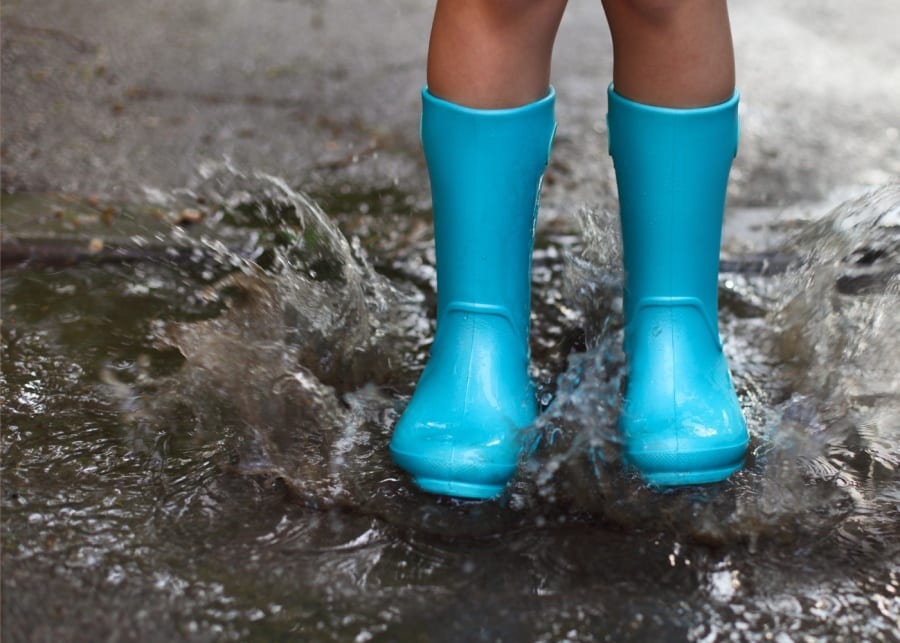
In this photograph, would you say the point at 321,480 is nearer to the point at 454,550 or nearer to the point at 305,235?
the point at 454,550

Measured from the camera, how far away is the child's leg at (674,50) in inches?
44.8

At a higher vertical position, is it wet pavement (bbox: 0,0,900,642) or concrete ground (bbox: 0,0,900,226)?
concrete ground (bbox: 0,0,900,226)

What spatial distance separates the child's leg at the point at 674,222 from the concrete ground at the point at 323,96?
0.77 m

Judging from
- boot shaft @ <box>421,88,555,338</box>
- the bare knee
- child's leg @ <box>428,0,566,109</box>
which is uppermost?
the bare knee

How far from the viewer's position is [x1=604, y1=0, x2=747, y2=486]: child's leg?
1.16 m

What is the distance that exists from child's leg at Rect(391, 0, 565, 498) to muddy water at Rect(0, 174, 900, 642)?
0.16ft

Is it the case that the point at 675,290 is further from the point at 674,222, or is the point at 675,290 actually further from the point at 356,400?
the point at 356,400

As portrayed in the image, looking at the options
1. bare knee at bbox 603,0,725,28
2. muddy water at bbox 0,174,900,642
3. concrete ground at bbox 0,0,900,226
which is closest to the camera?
muddy water at bbox 0,174,900,642

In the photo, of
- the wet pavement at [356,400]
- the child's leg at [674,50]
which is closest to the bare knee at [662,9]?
the child's leg at [674,50]

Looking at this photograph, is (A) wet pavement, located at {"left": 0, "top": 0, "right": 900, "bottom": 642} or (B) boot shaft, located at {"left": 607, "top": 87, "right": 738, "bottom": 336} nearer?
(A) wet pavement, located at {"left": 0, "top": 0, "right": 900, "bottom": 642}

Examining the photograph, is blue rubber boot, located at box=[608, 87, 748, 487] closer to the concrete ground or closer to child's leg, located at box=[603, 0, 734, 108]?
child's leg, located at box=[603, 0, 734, 108]

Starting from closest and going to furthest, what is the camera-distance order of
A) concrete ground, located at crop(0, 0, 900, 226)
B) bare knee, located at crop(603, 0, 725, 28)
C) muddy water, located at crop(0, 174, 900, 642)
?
muddy water, located at crop(0, 174, 900, 642), bare knee, located at crop(603, 0, 725, 28), concrete ground, located at crop(0, 0, 900, 226)

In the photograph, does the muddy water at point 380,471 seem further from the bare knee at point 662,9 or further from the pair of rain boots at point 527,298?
the bare knee at point 662,9

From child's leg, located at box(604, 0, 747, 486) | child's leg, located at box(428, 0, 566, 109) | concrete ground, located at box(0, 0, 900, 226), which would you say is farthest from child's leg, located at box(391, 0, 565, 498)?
concrete ground, located at box(0, 0, 900, 226)
